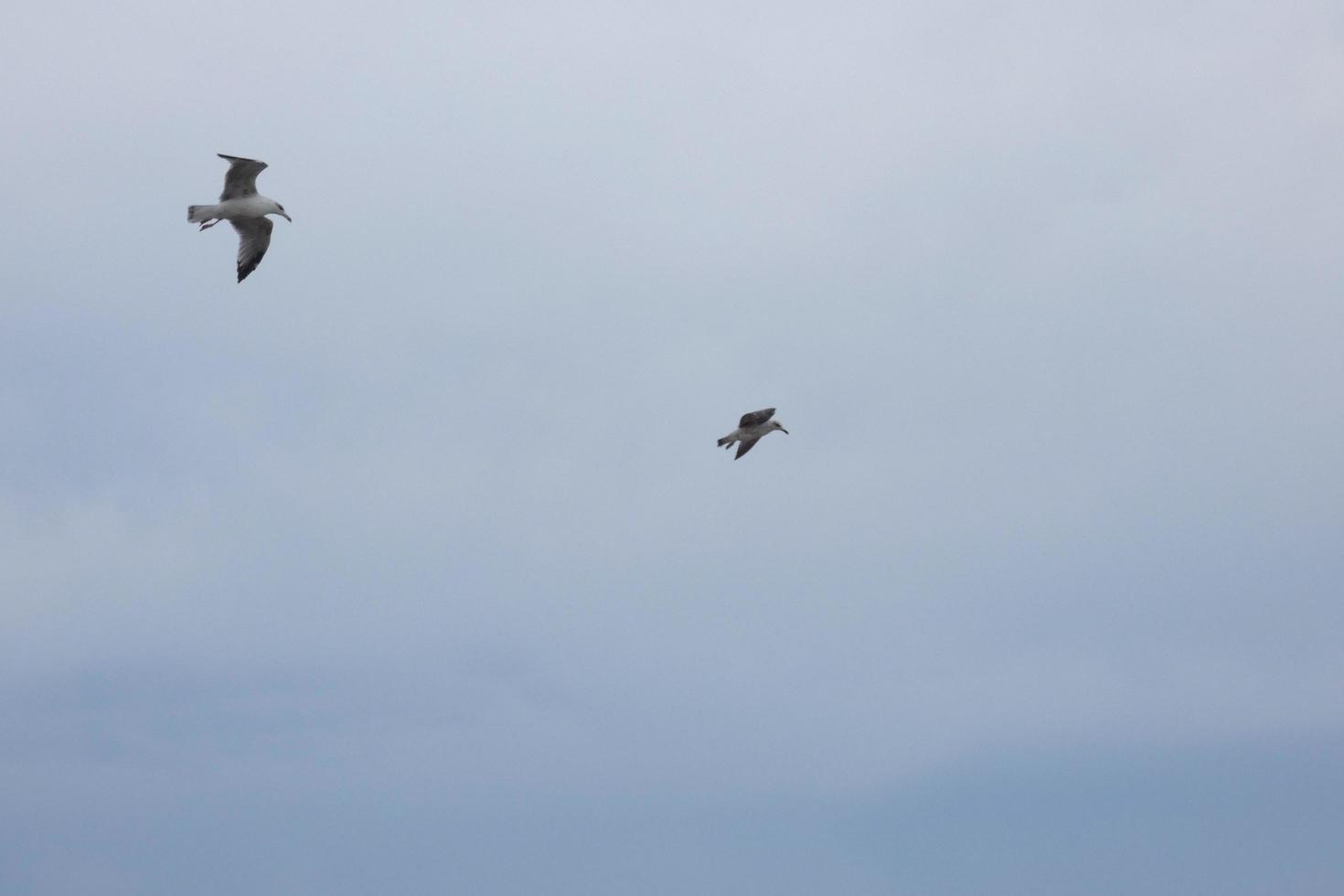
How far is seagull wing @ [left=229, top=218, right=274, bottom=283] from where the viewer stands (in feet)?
141

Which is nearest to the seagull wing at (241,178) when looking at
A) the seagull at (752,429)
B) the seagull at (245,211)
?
the seagull at (245,211)

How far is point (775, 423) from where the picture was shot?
5084cm

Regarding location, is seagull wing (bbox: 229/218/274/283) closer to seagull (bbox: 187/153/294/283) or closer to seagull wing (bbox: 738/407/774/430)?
seagull (bbox: 187/153/294/283)

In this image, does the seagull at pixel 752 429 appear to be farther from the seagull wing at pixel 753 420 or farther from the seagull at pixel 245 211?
the seagull at pixel 245 211

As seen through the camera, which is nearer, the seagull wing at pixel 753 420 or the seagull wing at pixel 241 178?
the seagull wing at pixel 241 178

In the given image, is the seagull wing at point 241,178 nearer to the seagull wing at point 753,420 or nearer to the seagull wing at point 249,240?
the seagull wing at point 249,240

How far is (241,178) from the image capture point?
41.7 meters

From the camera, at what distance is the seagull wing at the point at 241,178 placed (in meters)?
41.2

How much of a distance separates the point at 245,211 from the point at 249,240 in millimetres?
914

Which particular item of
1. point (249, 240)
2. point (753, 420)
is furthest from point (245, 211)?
point (753, 420)

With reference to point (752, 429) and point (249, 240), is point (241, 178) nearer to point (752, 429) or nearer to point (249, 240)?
point (249, 240)

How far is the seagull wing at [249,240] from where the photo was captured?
43.0 meters

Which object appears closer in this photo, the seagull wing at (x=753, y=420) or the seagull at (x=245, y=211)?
the seagull at (x=245, y=211)

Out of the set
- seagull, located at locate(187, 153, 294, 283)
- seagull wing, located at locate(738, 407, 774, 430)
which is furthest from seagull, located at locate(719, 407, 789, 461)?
seagull, located at locate(187, 153, 294, 283)
